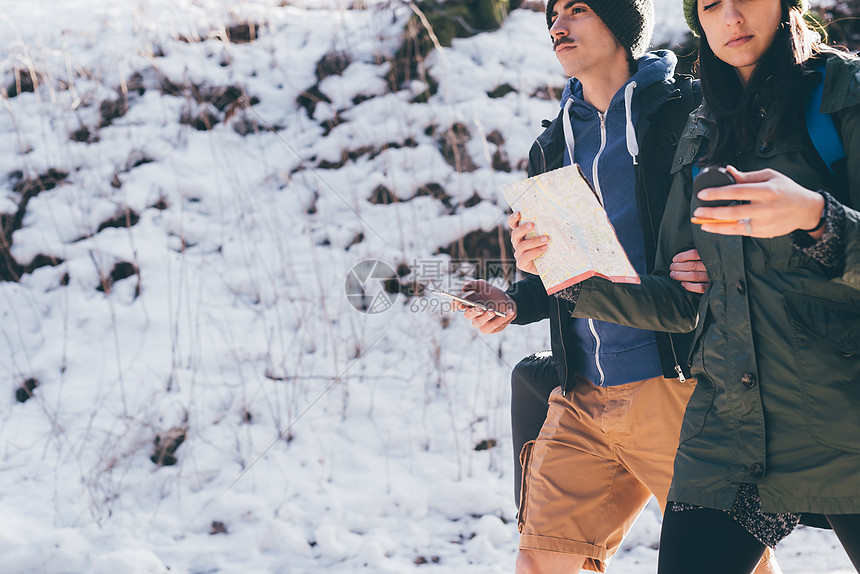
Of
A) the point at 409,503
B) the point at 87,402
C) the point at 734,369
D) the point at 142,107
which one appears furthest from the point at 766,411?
the point at 142,107

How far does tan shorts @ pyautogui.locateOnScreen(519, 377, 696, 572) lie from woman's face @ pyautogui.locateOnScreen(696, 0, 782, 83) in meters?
0.80

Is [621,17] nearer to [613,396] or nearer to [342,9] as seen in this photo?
[613,396]

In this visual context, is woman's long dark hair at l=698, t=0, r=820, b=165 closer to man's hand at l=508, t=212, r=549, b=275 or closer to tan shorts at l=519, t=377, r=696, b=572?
man's hand at l=508, t=212, r=549, b=275

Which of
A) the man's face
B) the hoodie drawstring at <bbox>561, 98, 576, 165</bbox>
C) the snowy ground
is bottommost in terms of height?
the snowy ground

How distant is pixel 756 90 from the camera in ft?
4.41

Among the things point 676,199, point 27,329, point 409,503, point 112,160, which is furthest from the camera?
point 112,160

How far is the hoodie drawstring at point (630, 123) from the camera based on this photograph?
1.82 metres

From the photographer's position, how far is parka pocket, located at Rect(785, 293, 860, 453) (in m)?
1.16

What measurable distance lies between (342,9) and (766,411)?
20.8 feet

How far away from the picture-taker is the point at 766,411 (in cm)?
125

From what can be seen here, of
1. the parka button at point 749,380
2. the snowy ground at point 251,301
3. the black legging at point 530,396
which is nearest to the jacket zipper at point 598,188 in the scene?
the black legging at point 530,396

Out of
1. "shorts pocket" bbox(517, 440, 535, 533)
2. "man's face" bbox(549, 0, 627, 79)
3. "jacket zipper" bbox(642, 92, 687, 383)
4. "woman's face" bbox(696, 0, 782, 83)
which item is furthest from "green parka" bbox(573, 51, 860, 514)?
"man's face" bbox(549, 0, 627, 79)

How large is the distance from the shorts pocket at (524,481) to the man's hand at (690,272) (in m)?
0.78

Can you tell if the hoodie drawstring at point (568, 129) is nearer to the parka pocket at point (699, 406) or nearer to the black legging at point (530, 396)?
the black legging at point (530, 396)
